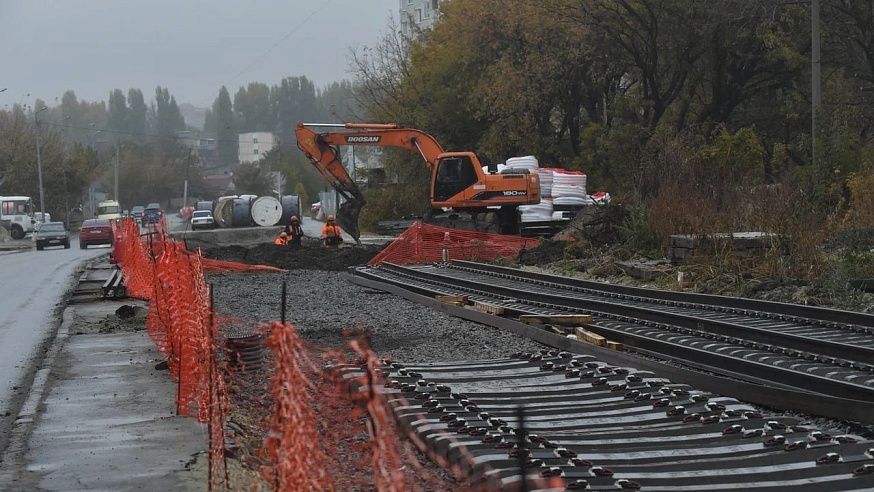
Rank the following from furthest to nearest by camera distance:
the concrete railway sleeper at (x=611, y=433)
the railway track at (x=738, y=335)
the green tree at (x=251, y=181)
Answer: the green tree at (x=251, y=181) → the railway track at (x=738, y=335) → the concrete railway sleeper at (x=611, y=433)

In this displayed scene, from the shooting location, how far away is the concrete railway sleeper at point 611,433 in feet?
22.1

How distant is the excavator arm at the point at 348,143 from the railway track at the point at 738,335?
14100 mm

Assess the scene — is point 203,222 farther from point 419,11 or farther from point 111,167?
point 111,167

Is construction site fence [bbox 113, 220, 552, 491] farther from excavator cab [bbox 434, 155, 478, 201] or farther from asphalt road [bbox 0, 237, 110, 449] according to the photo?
excavator cab [bbox 434, 155, 478, 201]

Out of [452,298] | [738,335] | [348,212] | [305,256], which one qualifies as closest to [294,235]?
[348,212]

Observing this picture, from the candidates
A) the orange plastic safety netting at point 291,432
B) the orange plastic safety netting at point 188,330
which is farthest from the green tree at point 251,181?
the orange plastic safety netting at point 291,432

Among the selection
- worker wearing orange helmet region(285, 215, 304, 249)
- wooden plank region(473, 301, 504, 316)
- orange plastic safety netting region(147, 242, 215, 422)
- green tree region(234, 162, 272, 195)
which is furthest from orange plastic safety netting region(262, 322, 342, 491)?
green tree region(234, 162, 272, 195)

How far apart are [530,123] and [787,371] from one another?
41.9m

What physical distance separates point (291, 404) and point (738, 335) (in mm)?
8971

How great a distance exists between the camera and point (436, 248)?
1249 inches

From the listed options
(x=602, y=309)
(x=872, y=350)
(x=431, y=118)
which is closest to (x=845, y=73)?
(x=431, y=118)

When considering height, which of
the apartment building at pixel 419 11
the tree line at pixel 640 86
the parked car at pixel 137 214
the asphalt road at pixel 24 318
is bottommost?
the asphalt road at pixel 24 318

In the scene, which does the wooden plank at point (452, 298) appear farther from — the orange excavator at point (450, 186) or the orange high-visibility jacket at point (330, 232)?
the orange high-visibility jacket at point (330, 232)

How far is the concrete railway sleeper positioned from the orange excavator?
80.7 ft
